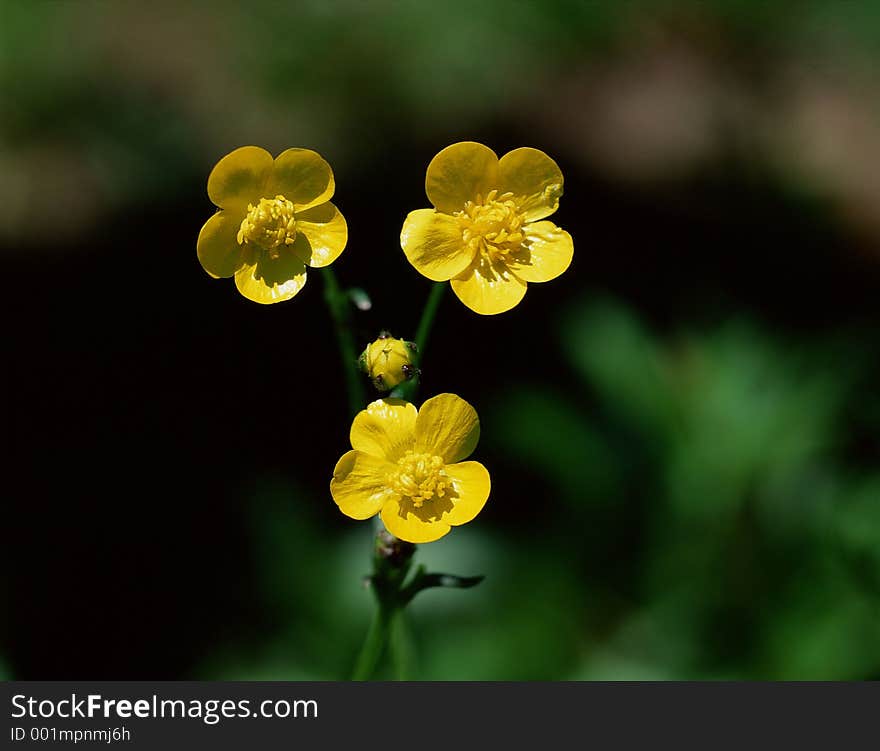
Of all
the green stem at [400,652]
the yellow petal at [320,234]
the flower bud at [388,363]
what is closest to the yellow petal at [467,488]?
the flower bud at [388,363]

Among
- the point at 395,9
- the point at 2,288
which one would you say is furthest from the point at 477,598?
the point at 395,9

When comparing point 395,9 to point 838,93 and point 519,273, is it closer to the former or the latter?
point 838,93

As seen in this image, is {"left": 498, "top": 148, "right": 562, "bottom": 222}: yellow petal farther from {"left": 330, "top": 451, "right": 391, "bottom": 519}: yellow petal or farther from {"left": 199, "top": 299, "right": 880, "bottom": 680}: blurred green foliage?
{"left": 199, "top": 299, "right": 880, "bottom": 680}: blurred green foliage

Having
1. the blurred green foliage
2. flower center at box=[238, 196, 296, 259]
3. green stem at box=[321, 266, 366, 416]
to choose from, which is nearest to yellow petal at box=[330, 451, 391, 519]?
green stem at box=[321, 266, 366, 416]

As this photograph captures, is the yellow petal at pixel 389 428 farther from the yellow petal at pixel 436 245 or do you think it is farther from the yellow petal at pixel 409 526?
the yellow petal at pixel 436 245

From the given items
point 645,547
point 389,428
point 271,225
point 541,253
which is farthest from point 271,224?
point 645,547

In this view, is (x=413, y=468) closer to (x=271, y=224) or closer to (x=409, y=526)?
(x=409, y=526)
